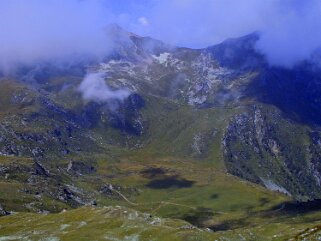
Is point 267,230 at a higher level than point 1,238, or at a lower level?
lower

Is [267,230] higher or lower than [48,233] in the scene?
lower

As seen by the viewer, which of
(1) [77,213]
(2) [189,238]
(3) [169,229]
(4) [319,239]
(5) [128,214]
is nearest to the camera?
(4) [319,239]

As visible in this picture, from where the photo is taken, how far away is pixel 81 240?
5413 inches

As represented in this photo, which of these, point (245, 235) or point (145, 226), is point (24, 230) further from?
point (245, 235)

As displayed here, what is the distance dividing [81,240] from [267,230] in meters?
78.3

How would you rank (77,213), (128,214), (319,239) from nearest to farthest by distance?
(319,239)
(128,214)
(77,213)

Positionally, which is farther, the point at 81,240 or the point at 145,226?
the point at 145,226

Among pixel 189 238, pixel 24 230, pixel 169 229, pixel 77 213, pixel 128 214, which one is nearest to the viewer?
pixel 189 238

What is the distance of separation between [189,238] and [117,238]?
19.2 meters

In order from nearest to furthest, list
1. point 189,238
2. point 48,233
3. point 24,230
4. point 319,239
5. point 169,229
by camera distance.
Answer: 1. point 319,239
2. point 189,238
3. point 169,229
4. point 48,233
5. point 24,230

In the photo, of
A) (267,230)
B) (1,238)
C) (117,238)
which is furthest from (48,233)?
(267,230)

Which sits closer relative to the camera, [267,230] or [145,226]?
[145,226]

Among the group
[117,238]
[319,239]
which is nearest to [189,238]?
[117,238]

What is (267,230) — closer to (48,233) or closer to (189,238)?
(189,238)
